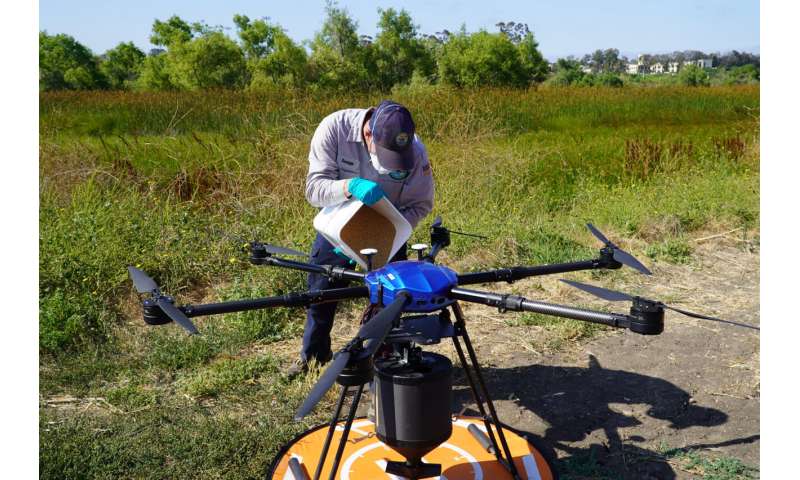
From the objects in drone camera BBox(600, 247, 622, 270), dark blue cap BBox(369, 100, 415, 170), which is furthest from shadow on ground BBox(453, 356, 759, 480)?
dark blue cap BBox(369, 100, 415, 170)

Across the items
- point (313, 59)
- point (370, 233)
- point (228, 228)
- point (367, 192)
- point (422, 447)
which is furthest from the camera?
point (313, 59)

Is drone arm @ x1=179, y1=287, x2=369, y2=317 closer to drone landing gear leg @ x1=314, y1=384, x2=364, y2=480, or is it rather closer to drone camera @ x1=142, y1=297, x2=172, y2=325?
drone camera @ x1=142, y1=297, x2=172, y2=325

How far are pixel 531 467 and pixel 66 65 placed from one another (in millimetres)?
40107

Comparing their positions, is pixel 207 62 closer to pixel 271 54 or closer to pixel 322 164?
pixel 271 54

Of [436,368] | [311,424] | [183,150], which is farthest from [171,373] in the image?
[183,150]

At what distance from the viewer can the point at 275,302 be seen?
2312mm

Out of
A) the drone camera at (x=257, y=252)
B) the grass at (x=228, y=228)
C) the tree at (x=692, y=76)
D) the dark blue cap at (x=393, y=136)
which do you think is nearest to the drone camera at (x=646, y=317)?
the dark blue cap at (x=393, y=136)

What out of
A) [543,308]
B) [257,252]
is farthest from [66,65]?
[543,308]

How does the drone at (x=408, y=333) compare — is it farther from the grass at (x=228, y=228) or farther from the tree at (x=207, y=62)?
the tree at (x=207, y=62)

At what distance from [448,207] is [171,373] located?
363 centimetres

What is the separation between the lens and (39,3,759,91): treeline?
28484 millimetres

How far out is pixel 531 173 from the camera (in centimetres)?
886

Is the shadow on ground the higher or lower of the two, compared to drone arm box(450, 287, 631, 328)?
lower

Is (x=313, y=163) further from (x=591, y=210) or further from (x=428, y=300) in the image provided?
(x=591, y=210)
